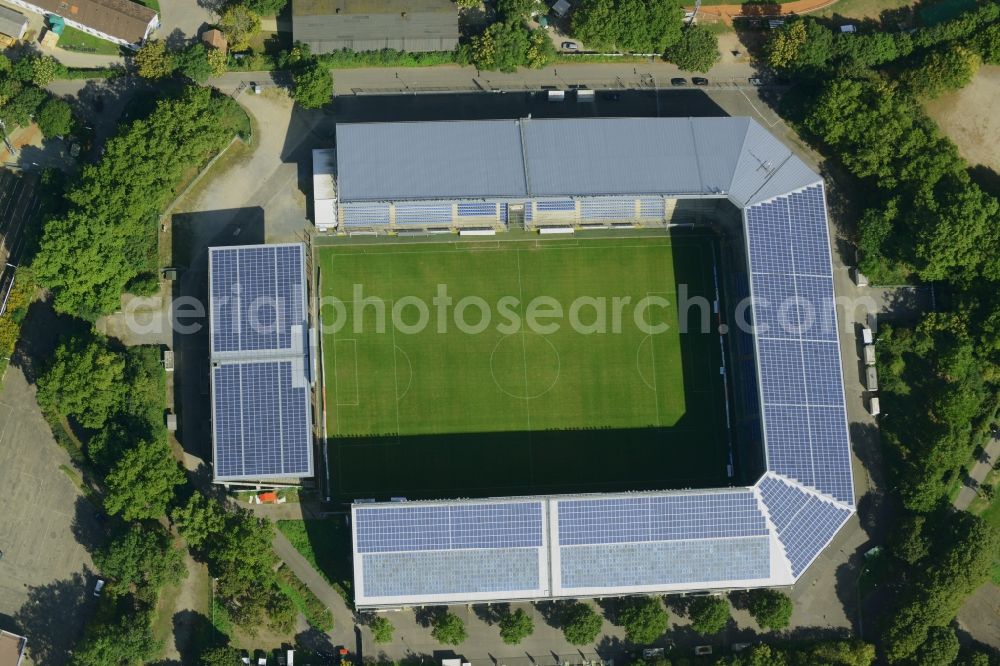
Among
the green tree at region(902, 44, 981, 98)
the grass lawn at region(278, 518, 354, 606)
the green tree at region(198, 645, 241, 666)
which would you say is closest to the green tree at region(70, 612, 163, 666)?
the green tree at region(198, 645, 241, 666)

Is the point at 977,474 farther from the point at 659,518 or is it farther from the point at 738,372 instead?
the point at 659,518

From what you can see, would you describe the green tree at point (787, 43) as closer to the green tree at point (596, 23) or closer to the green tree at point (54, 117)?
the green tree at point (596, 23)

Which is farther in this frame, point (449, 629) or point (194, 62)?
point (194, 62)

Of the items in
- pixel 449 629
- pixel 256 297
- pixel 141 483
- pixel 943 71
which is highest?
pixel 943 71

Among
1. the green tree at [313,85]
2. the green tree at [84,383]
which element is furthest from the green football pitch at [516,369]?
the green tree at [84,383]

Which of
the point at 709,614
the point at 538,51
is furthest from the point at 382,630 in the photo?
the point at 538,51

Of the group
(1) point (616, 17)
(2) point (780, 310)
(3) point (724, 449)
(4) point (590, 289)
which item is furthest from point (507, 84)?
(3) point (724, 449)
